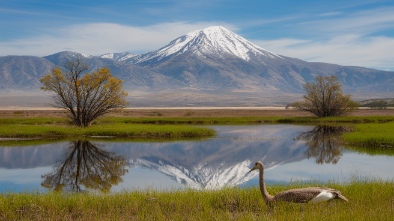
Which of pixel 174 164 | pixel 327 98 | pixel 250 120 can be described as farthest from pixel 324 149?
pixel 250 120

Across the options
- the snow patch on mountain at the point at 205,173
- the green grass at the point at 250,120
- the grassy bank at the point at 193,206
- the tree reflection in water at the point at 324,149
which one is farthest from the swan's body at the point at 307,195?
the green grass at the point at 250,120

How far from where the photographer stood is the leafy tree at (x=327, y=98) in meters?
64.6

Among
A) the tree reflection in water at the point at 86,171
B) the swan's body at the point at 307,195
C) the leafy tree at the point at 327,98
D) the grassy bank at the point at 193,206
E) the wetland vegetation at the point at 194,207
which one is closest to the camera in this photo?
the wetland vegetation at the point at 194,207

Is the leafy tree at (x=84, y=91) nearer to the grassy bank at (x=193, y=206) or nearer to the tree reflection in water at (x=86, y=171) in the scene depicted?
the tree reflection in water at (x=86, y=171)

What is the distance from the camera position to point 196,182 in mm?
20484

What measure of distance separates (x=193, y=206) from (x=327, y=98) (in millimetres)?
55630

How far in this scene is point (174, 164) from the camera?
26.2 metres

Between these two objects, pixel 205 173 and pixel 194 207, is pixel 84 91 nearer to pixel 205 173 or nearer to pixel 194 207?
pixel 205 173

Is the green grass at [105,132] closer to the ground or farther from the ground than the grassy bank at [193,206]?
closer to the ground

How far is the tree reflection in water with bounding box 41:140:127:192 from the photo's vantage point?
19.8 metres

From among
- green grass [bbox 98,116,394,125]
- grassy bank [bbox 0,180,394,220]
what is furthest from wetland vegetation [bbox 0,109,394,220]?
green grass [bbox 98,116,394,125]

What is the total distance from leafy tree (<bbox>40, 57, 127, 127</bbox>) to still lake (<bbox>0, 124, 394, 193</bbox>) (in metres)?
10.2

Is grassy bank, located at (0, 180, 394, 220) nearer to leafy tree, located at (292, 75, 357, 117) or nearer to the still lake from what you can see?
the still lake

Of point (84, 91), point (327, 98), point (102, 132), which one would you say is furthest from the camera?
point (327, 98)
